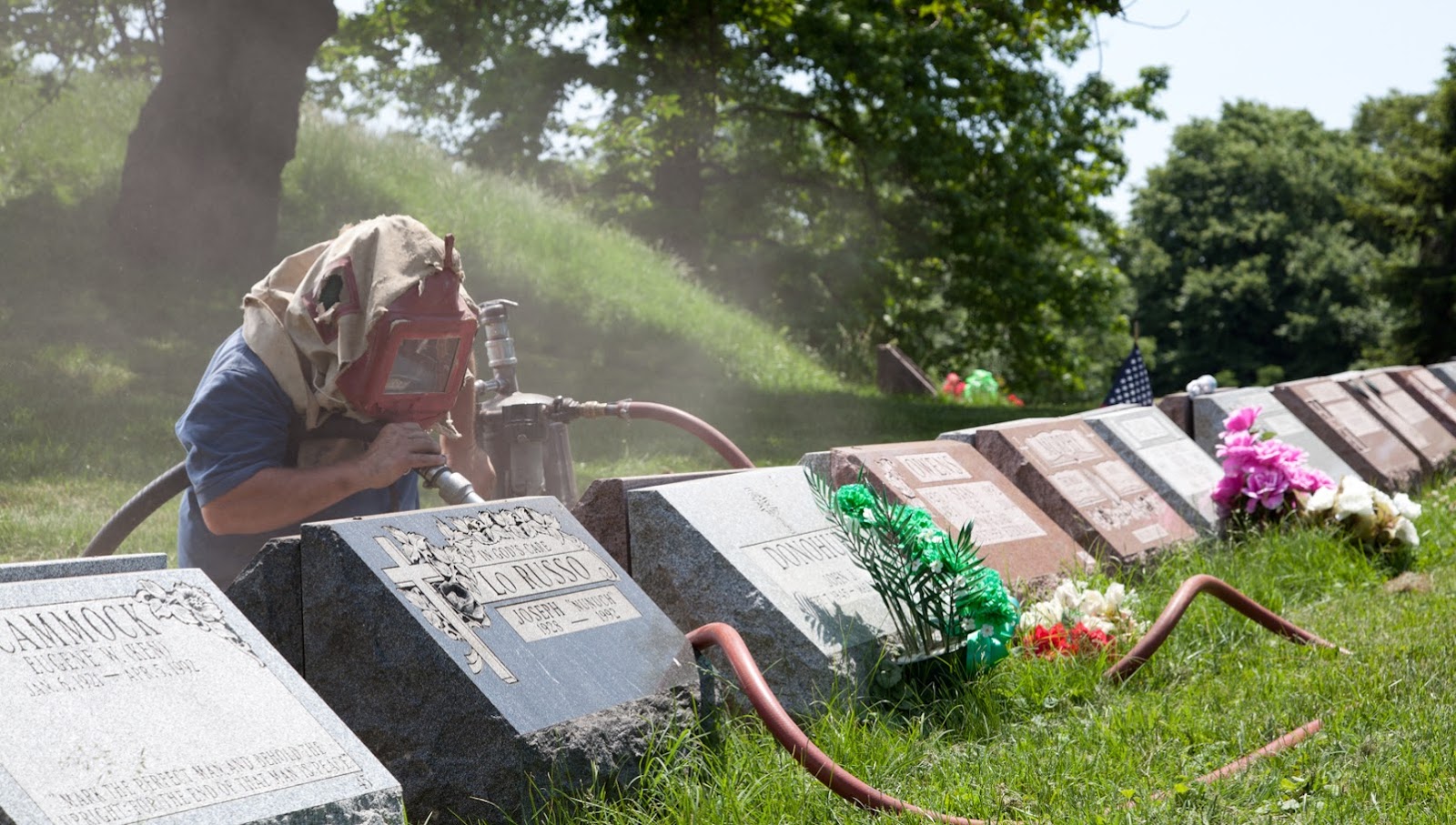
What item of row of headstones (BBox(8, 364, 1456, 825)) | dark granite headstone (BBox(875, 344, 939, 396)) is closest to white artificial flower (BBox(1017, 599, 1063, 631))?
row of headstones (BBox(8, 364, 1456, 825))

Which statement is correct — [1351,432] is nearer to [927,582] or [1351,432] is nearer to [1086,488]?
[1086,488]

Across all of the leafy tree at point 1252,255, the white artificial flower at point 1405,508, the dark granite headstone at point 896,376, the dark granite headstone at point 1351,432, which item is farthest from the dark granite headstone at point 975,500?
the leafy tree at point 1252,255

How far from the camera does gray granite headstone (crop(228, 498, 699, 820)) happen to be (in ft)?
8.97

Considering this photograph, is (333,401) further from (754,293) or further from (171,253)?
(754,293)

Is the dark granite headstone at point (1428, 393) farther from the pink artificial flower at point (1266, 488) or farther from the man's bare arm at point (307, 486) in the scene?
the man's bare arm at point (307, 486)

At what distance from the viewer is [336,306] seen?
3.65m

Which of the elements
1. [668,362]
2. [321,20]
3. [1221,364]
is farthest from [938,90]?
[1221,364]

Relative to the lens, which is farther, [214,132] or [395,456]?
[214,132]

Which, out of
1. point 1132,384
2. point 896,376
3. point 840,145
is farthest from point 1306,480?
point 840,145

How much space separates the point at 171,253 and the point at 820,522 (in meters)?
8.02

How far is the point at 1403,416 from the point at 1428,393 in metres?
1.18

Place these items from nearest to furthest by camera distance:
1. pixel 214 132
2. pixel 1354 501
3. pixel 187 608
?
pixel 187 608 → pixel 1354 501 → pixel 214 132

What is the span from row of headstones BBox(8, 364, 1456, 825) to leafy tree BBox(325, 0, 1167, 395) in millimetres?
13679

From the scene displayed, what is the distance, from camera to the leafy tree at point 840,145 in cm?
1919
